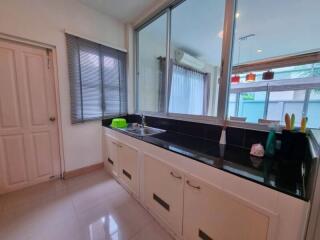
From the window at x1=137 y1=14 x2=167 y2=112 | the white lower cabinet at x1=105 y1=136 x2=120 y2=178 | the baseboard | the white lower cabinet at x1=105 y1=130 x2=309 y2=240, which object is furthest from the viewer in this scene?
the window at x1=137 y1=14 x2=167 y2=112

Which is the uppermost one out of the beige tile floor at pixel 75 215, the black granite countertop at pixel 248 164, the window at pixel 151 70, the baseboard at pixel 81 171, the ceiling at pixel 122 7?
the ceiling at pixel 122 7

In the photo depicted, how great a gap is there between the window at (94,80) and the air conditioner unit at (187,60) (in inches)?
45.1

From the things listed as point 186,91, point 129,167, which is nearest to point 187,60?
point 186,91

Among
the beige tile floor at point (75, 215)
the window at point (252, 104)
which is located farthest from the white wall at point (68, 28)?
the window at point (252, 104)

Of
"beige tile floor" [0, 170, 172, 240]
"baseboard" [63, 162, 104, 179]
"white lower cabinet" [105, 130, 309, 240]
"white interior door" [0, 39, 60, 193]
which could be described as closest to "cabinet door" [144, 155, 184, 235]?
"white lower cabinet" [105, 130, 309, 240]

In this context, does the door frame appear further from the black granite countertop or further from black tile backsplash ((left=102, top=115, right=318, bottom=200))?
the black granite countertop

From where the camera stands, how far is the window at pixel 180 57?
2.14m

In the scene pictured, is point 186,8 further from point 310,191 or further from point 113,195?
point 113,195

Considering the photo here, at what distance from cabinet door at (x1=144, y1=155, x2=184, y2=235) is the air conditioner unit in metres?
2.33

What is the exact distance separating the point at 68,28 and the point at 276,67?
Answer: 304 centimetres

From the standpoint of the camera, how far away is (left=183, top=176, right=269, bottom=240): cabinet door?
821 mm

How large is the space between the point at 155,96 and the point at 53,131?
180 centimetres

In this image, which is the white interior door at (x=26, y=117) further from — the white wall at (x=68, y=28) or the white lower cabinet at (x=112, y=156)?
the white lower cabinet at (x=112, y=156)

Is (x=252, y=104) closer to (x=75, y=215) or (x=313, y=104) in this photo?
(x=313, y=104)
